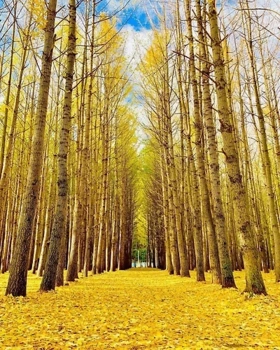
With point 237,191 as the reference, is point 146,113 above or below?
above

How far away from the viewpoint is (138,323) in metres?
3.48

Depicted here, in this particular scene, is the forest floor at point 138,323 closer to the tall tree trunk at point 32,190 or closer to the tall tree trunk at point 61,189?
the tall tree trunk at point 32,190

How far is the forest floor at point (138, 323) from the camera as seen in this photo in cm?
266

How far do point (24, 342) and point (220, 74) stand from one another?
5.07 m

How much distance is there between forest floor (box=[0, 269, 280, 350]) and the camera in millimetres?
2660

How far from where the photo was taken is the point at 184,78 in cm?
1057

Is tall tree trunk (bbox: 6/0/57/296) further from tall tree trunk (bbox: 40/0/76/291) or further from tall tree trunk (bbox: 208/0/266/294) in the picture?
tall tree trunk (bbox: 208/0/266/294)

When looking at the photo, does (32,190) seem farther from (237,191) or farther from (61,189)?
(237,191)

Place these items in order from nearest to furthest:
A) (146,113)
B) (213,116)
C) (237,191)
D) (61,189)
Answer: (237,191) < (61,189) < (213,116) < (146,113)

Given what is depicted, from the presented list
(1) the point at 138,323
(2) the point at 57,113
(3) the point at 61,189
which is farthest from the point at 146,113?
(1) the point at 138,323

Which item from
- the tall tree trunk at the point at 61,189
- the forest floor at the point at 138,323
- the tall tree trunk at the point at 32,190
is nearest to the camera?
the forest floor at the point at 138,323

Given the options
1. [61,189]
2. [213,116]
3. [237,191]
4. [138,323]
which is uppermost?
[213,116]

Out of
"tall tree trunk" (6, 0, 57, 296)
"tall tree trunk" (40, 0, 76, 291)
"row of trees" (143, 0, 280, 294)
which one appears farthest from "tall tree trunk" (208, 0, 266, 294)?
"tall tree trunk" (6, 0, 57, 296)

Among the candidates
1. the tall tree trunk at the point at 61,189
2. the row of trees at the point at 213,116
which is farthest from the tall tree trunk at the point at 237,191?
the tall tree trunk at the point at 61,189
